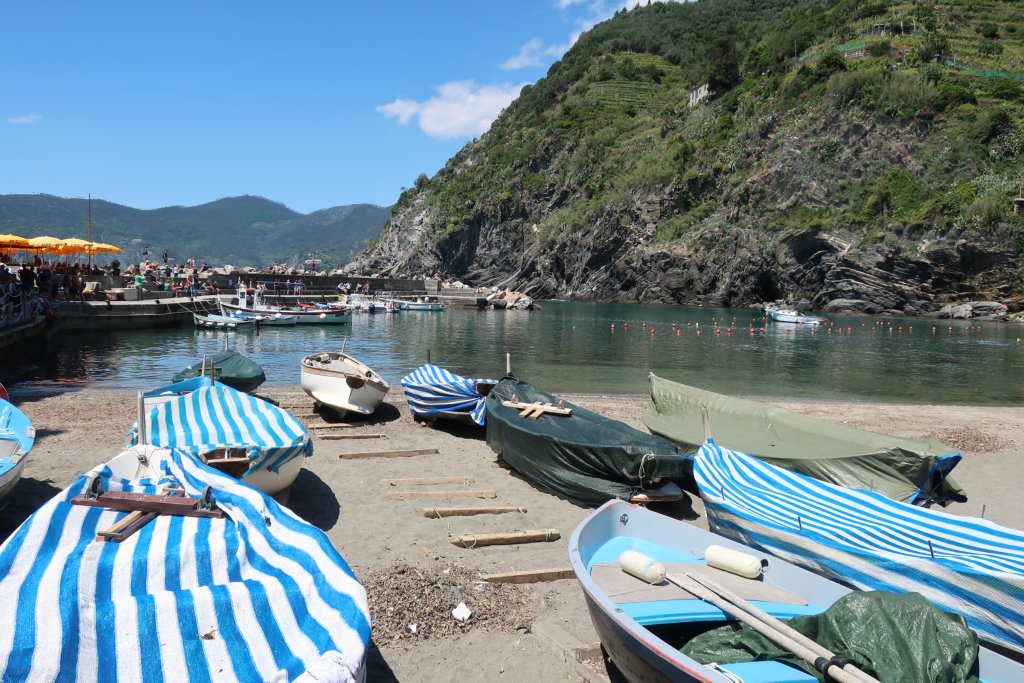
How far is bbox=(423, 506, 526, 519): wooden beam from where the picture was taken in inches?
344

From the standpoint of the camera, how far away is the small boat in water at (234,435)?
8.00 m

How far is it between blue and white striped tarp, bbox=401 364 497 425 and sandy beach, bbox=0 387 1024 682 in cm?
54

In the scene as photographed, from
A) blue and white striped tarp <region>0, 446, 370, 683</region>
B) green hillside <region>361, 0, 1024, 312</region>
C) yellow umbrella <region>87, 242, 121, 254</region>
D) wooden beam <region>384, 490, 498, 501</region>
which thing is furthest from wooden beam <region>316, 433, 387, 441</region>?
green hillside <region>361, 0, 1024, 312</region>

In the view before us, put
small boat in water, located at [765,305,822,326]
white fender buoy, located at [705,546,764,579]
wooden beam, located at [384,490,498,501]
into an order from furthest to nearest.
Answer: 1. small boat in water, located at [765,305,822,326]
2. wooden beam, located at [384,490,498,501]
3. white fender buoy, located at [705,546,764,579]

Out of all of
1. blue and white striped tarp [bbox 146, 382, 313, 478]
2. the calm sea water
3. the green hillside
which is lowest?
the calm sea water

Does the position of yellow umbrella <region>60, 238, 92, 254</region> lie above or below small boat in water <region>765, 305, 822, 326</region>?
above

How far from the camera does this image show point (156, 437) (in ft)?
28.6

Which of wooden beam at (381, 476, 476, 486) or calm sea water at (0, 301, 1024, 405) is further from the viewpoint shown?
calm sea water at (0, 301, 1024, 405)

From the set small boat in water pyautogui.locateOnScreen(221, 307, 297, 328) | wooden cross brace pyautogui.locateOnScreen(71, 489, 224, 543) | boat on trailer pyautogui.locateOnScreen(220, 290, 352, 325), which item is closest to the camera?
wooden cross brace pyautogui.locateOnScreen(71, 489, 224, 543)

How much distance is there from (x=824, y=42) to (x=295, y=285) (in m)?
89.6

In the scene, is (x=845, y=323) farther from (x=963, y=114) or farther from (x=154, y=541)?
(x=154, y=541)

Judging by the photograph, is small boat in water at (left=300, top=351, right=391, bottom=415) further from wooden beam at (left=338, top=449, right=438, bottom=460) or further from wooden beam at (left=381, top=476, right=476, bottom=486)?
wooden beam at (left=381, top=476, right=476, bottom=486)

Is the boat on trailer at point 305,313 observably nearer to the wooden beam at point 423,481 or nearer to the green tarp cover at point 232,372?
the green tarp cover at point 232,372

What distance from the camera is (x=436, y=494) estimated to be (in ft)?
31.3
